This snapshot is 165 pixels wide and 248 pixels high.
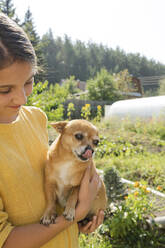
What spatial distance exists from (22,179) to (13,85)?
469mm

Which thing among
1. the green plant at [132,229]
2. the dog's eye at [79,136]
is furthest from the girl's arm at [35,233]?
the green plant at [132,229]

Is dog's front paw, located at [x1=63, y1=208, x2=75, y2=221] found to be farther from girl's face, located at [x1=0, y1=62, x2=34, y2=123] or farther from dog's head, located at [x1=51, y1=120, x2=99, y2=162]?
girl's face, located at [x1=0, y1=62, x2=34, y2=123]

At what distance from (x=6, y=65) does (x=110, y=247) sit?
9.78ft

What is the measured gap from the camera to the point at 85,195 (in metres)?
1.42

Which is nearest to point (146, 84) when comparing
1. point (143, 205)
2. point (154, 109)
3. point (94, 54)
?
point (94, 54)

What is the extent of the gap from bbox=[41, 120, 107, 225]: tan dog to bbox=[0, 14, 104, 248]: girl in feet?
0.35

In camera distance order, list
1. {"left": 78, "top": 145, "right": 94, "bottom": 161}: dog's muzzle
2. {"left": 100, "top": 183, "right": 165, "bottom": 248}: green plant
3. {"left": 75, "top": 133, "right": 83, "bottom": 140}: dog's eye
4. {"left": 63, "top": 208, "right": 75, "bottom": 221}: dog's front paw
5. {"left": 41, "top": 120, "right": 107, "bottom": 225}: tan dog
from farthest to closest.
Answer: {"left": 100, "top": 183, "right": 165, "bottom": 248}: green plant < {"left": 75, "top": 133, "right": 83, "bottom": 140}: dog's eye < {"left": 78, "top": 145, "right": 94, "bottom": 161}: dog's muzzle < {"left": 41, "top": 120, "right": 107, "bottom": 225}: tan dog < {"left": 63, "top": 208, "right": 75, "bottom": 221}: dog's front paw

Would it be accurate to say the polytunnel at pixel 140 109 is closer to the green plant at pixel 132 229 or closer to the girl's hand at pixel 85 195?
the green plant at pixel 132 229

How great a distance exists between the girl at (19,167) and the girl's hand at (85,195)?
0.06 ft

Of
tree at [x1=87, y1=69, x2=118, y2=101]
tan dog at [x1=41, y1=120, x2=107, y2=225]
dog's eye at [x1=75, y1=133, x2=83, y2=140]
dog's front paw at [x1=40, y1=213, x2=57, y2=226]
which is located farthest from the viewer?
tree at [x1=87, y1=69, x2=118, y2=101]

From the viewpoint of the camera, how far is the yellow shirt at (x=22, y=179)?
107 cm

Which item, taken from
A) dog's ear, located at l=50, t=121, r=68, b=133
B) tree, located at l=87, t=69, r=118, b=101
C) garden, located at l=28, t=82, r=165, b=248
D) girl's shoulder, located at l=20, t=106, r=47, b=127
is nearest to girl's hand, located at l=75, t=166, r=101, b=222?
dog's ear, located at l=50, t=121, r=68, b=133

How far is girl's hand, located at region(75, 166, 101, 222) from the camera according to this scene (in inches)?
53.3

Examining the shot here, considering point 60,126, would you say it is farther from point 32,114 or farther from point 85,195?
point 85,195
